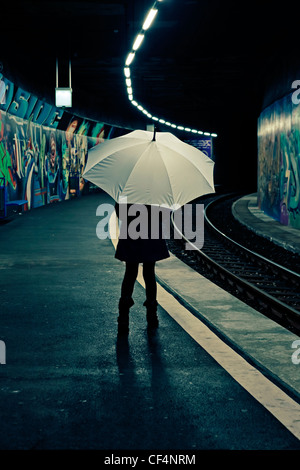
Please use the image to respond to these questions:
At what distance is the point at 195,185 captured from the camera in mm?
5562

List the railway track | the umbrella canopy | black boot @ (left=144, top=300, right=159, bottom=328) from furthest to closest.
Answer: the railway track < black boot @ (left=144, top=300, right=159, bottom=328) < the umbrella canopy

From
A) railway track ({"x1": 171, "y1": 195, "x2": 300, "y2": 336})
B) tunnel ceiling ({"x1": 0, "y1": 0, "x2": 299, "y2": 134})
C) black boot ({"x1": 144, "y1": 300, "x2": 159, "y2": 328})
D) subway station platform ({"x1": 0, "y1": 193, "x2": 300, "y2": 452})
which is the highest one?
tunnel ceiling ({"x1": 0, "y1": 0, "x2": 299, "y2": 134})

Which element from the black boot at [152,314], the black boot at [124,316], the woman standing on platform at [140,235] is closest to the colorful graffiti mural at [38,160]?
the black boot at [152,314]

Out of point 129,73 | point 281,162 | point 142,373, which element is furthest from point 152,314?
point 129,73

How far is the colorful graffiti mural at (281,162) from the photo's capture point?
17.1 meters

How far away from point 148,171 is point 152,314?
1614 millimetres

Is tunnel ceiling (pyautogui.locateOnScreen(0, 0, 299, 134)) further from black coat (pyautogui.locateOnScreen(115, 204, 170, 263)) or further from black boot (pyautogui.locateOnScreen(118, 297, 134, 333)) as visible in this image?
black boot (pyautogui.locateOnScreen(118, 297, 134, 333))

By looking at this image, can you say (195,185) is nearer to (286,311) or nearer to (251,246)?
(286,311)

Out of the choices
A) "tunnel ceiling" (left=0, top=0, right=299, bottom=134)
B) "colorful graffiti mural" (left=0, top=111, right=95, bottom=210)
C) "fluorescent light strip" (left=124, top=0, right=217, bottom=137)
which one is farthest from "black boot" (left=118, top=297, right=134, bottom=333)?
"colorful graffiti mural" (left=0, top=111, right=95, bottom=210)

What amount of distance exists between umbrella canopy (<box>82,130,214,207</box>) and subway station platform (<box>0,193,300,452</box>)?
139 centimetres

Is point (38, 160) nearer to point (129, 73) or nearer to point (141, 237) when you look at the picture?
point (129, 73)

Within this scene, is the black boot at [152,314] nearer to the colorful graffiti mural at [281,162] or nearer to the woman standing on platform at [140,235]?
the woman standing on platform at [140,235]

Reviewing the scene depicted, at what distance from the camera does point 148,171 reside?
536 cm

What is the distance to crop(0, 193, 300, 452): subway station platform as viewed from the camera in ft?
12.3
